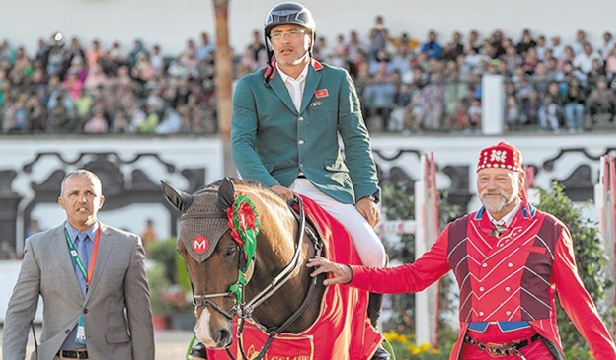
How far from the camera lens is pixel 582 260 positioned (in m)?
9.46

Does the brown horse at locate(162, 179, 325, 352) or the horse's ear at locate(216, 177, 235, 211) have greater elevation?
the horse's ear at locate(216, 177, 235, 211)

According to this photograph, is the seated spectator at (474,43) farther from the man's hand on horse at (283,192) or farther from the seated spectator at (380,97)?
the man's hand on horse at (283,192)

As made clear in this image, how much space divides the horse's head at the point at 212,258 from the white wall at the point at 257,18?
17.9 m

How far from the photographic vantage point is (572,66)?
20422mm

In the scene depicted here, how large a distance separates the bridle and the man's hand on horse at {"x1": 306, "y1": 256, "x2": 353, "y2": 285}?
61mm

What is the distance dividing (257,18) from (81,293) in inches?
705

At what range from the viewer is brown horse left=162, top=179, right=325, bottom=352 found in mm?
4852

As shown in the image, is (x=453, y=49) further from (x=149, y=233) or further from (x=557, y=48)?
(x=149, y=233)

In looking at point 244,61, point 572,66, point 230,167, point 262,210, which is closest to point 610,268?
point 262,210

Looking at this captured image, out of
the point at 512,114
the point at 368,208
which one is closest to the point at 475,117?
the point at 512,114

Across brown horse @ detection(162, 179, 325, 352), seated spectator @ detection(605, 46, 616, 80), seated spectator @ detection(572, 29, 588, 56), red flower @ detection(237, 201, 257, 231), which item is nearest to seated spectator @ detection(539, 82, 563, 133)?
seated spectator @ detection(605, 46, 616, 80)

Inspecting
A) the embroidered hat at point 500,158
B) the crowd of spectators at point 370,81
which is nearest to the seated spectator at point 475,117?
the crowd of spectators at point 370,81

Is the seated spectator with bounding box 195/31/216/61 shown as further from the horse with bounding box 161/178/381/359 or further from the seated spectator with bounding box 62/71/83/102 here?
the horse with bounding box 161/178/381/359

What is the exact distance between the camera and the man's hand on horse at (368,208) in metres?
6.13
